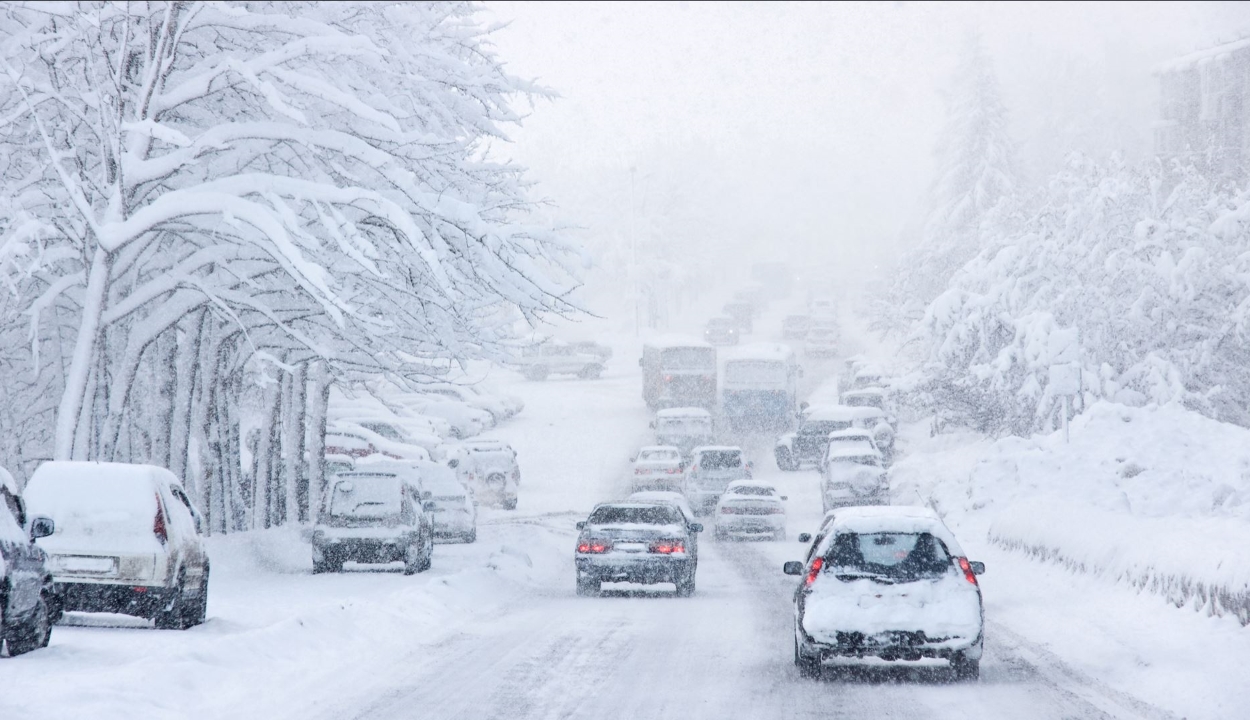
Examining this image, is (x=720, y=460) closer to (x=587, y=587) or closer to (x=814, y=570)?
(x=587, y=587)

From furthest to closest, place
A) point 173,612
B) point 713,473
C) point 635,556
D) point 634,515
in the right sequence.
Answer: point 713,473 < point 634,515 < point 635,556 < point 173,612

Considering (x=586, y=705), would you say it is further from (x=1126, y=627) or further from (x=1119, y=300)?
(x=1119, y=300)

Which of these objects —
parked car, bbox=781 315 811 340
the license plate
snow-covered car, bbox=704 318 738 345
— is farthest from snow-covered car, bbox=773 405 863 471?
parked car, bbox=781 315 811 340

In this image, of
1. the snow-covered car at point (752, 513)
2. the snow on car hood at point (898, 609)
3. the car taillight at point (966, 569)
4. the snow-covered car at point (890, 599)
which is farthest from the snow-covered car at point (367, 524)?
the car taillight at point (966, 569)

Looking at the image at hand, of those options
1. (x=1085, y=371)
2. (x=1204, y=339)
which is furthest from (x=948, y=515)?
(x=1204, y=339)

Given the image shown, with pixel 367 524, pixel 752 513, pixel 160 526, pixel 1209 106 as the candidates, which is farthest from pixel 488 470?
pixel 1209 106

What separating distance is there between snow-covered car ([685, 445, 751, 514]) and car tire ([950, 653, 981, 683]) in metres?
28.4

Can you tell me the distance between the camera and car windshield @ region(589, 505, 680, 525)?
914 inches

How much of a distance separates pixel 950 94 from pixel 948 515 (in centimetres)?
5436

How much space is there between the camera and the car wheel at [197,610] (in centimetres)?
1559

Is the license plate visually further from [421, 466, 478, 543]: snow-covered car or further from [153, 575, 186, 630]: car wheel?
[421, 466, 478, 543]: snow-covered car

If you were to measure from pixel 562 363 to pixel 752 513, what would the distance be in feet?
152

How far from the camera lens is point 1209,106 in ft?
224

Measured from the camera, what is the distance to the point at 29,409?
2994 centimetres
